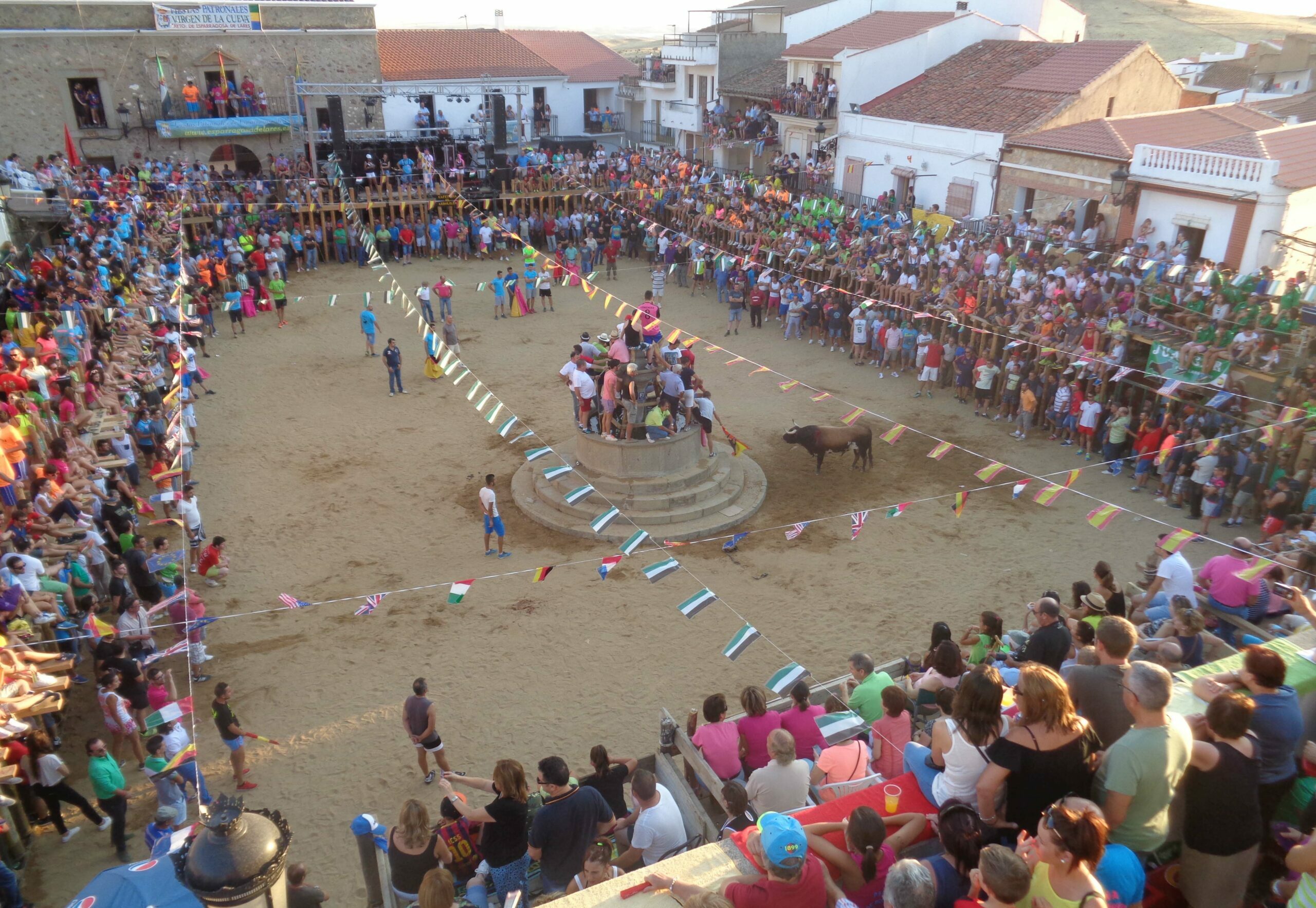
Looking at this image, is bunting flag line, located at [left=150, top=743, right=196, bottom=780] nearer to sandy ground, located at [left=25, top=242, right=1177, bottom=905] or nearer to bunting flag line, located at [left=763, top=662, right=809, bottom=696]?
sandy ground, located at [left=25, top=242, right=1177, bottom=905]

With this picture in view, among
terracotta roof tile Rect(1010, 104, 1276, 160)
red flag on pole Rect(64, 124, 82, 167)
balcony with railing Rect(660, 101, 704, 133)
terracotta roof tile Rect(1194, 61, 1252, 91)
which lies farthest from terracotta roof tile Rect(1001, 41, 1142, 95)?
red flag on pole Rect(64, 124, 82, 167)

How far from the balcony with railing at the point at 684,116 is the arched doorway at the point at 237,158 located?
57.4 ft

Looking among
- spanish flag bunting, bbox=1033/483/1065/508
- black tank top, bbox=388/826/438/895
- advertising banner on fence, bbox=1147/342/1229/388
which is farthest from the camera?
advertising banner on fence, bbox=1147/342/1229/388

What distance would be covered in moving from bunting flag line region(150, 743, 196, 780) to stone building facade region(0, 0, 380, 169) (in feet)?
95.0

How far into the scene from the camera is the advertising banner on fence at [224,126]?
101ft

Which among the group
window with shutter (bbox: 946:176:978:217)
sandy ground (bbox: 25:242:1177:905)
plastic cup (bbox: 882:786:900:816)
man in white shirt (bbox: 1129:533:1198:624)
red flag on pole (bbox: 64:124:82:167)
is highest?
red flag on pole (bbox: 64:124:82:167)

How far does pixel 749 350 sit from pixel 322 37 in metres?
23.1

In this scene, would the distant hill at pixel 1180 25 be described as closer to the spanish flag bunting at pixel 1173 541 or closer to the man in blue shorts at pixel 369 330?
the man in blue shorts at pixel 369 330

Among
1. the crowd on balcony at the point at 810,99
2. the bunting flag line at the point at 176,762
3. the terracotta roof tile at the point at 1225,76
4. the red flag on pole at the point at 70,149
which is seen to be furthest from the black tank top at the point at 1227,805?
the terracotta roof tile at the point at 1225,76

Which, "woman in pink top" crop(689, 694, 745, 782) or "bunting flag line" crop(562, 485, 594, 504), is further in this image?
"bunting flag line" crop(562, 485, 594, 504)

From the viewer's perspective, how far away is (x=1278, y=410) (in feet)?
42.3

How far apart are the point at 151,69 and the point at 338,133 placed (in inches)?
293

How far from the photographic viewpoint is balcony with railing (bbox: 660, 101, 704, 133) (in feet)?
124

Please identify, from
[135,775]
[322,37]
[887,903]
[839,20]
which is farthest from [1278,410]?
[322,37]
